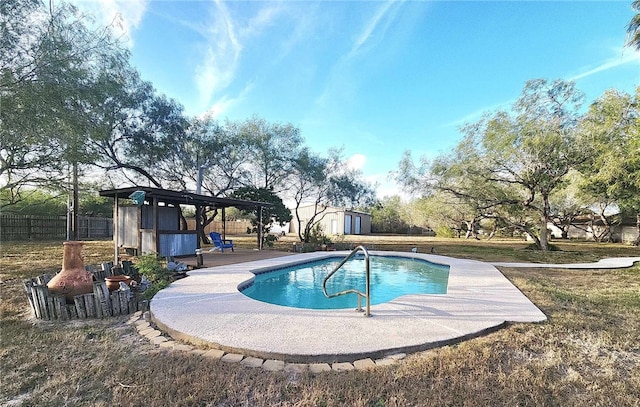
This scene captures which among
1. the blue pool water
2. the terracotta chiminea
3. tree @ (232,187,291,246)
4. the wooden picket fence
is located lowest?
the blue pool water

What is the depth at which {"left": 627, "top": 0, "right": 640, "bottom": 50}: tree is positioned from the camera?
8.96 meters

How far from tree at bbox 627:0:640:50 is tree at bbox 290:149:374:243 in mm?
12021

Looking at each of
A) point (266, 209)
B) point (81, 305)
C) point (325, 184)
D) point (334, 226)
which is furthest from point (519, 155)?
point (334, 226)

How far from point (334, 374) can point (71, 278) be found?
4150 millimetres

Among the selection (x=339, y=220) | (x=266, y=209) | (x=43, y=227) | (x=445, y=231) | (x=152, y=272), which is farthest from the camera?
(x=339, y=220)

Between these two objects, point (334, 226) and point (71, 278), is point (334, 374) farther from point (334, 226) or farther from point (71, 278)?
point (334, 226)

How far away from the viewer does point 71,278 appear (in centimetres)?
440

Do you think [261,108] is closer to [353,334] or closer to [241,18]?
[241,18]

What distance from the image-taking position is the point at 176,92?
13.8 meters

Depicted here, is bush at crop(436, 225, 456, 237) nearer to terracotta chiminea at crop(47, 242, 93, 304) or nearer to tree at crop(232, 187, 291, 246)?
tree at crop(232, 187, 291, 246)

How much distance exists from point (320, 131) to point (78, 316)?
14.9m

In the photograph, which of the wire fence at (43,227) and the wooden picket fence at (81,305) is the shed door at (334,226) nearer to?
the wire fence at (43,227)

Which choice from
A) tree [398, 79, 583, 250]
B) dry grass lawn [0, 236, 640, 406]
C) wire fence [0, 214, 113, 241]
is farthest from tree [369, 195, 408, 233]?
dry grass lawn [0, 236, 640, 406]

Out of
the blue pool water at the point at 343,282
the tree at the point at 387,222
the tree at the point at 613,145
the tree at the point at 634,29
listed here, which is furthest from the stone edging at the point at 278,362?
the tree at the point at 387,222
